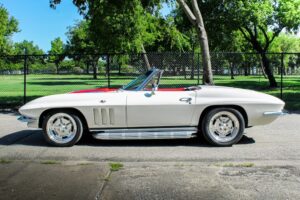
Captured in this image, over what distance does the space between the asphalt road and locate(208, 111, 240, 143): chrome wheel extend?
24 cm

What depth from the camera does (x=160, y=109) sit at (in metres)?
7.31

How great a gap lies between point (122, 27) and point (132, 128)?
2370cm

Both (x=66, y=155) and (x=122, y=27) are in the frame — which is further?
(x=122, y=27)

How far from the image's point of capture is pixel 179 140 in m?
8.09

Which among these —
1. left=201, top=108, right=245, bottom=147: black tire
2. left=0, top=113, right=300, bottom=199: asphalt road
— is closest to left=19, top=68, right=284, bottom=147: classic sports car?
left=201, top=108, right=245, bottom=147: black tire

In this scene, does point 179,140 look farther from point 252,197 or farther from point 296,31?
point 296,31

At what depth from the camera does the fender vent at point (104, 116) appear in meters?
7.35

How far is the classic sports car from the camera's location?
7332 millimetres

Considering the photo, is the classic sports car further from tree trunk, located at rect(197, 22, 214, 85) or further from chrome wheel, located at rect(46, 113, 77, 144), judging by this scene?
tree trunk, located at rect(197, 22, 214, 85)

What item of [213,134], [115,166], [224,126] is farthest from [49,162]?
[224,126]

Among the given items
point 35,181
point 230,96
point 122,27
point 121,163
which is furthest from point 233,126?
point 122,27

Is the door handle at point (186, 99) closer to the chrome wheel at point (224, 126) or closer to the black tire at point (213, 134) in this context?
the black tire at point (213, 134)

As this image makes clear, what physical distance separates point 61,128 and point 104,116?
79cm

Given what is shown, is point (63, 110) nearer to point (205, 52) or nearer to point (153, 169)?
point (153, 169)
